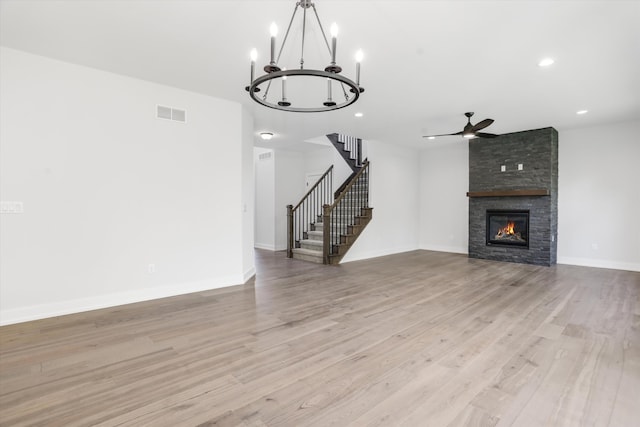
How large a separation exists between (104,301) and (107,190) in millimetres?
1356

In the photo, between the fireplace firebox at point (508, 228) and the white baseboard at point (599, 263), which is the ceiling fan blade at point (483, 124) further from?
the white baseboard at point (599, 263)

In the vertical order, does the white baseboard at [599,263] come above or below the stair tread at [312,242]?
below

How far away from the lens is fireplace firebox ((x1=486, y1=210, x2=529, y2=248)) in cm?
704

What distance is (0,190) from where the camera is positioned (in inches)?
131

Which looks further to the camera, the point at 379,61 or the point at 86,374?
A: the point at 379,61

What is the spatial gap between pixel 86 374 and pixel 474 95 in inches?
216

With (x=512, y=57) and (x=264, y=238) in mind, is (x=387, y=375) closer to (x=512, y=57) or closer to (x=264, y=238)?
(x=512, y=57)

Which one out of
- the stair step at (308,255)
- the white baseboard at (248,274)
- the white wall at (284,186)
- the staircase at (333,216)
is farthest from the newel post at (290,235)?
the white baseboard at (248,274)

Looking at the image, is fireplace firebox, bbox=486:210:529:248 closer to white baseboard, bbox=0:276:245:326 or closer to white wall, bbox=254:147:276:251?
white wall, bbox=254:147:276:251

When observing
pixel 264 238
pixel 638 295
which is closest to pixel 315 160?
pixel 264 238

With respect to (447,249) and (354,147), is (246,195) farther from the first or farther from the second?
(447,249)

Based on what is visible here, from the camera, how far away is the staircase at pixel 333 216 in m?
7.08

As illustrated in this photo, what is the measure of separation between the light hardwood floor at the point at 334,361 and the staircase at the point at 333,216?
2.57m

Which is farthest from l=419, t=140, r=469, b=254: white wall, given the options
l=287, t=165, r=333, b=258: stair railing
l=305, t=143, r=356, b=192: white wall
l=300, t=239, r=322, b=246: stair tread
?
l=300, t=239, r=322, b=246: stair tread
